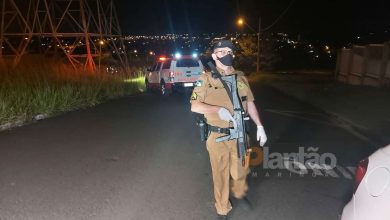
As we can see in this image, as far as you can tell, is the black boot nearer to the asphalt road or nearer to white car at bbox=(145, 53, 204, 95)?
the asphalt road

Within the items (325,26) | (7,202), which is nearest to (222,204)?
(7,202)

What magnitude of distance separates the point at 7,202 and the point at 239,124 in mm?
3128

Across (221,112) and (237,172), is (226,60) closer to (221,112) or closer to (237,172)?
(221,112)

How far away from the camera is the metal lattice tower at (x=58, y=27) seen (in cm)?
2064

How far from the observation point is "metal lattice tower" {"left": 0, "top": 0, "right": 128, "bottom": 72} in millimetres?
20641

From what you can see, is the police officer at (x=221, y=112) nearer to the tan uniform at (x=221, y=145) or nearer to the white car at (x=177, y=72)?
the tan uniform at (x=221, y=145)

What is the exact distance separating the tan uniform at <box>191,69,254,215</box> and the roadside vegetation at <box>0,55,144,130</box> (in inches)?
302

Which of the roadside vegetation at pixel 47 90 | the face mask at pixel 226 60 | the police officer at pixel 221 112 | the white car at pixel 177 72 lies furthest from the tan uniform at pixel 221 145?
the white car at pixel 177 72

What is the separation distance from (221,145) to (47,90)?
10339mm

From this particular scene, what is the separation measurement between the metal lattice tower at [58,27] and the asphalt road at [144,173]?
985 centimetres

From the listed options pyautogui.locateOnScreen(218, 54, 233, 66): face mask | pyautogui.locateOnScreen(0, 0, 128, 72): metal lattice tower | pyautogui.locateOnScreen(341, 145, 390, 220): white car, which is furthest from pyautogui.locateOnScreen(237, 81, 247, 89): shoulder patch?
pyautogui.locateOnScreen(0, 0, 128, 72): metal lattice tower

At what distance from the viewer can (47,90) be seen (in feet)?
44.9

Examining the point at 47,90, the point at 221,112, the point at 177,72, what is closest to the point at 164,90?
the point at 177,72

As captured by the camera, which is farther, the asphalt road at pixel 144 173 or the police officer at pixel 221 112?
the asphalt road at pixel 144 173
